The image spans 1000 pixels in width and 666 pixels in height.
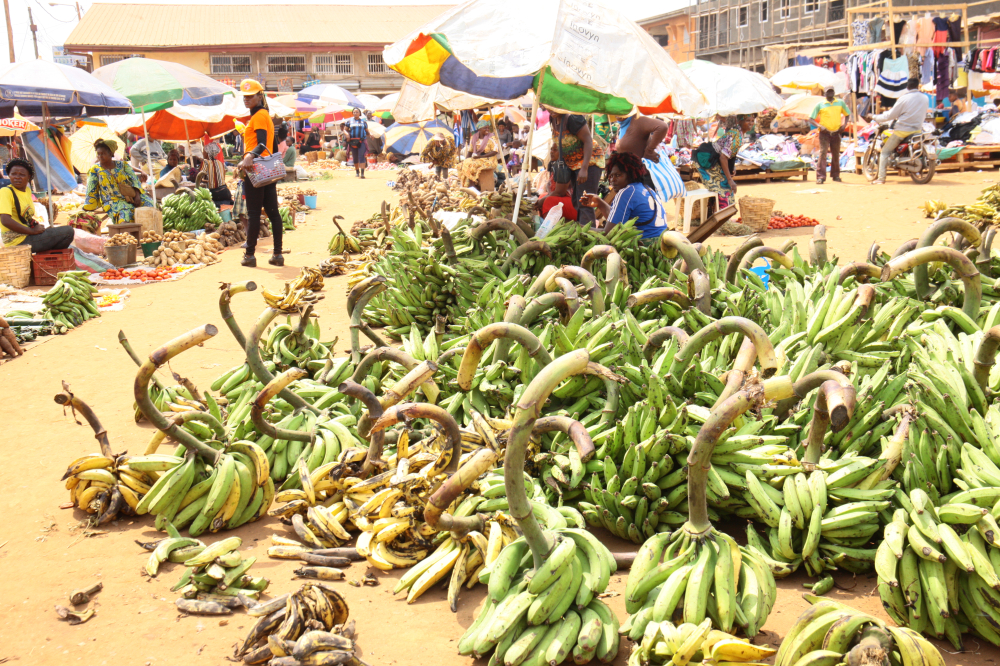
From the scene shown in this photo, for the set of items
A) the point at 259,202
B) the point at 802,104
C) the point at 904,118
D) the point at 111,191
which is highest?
the point at 802,104

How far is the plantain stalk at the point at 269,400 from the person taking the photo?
3.20 meters

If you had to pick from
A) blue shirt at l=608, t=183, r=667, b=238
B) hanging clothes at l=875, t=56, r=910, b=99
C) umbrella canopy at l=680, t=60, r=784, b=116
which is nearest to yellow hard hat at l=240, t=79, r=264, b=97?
blue shirt at l=608, t=183, r=667, b=238

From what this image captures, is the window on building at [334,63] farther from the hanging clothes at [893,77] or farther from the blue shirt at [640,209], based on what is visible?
the blue shirt at [640,209]

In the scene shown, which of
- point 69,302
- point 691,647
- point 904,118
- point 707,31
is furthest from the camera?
point 707,31

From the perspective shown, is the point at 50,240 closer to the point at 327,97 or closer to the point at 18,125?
the point at 18,125

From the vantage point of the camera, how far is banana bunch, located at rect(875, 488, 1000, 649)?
226 centimetres

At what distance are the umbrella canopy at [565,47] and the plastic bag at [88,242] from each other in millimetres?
6587

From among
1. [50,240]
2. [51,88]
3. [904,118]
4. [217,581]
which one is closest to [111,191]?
[50,240]

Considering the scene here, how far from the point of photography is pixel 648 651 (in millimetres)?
2160

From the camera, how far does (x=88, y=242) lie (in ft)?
33.9

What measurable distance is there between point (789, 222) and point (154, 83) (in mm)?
10152

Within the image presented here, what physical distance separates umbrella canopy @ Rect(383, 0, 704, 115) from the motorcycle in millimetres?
10940

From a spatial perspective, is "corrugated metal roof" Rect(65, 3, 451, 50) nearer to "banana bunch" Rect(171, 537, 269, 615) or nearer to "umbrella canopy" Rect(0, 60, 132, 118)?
"umbrella canopy" Rect(0, 60, 132, 118)

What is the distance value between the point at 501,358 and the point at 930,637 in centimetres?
213
